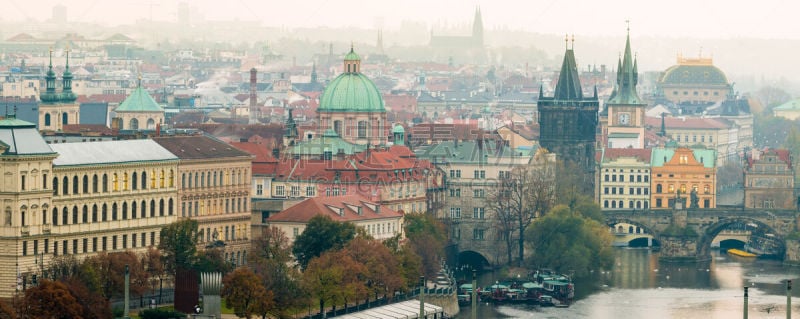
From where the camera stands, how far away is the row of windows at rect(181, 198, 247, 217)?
112m

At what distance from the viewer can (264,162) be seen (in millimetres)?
129875

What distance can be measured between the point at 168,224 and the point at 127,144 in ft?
12.2

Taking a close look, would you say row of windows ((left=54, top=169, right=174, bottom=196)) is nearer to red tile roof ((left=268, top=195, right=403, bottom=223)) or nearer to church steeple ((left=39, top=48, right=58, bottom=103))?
red tile roof ((left=268, top=195, right=403, bottom=223))

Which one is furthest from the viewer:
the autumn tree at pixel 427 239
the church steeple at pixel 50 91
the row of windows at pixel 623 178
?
the row of windows at pixel 623 178

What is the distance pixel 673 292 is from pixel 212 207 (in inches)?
999

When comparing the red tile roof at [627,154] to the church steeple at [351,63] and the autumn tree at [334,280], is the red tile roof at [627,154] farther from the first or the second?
the autumn tree at [334,280]

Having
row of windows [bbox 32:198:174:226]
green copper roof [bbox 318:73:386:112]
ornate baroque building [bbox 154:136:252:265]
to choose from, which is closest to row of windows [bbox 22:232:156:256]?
row of windows [bbox 32:198:174:226]

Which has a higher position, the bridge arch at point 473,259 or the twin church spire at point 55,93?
the twin church spire at point 55,93

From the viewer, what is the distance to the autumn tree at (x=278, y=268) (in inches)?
3925

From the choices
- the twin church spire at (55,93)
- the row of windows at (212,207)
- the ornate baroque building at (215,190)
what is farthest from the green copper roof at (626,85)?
the row of windows at (212,207)

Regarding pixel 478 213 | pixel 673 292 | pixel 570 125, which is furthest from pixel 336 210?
pixel 570 125

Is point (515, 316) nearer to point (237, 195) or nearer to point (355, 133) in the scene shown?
point (237, 195)

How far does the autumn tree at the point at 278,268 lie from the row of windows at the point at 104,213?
13.7 ft

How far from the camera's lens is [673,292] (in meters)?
129
